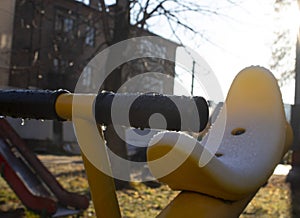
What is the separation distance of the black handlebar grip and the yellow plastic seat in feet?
0.26

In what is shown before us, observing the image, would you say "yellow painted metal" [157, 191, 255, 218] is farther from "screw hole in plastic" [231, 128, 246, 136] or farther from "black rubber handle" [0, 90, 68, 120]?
"black rubber handle" [0, 90, 68, 120]

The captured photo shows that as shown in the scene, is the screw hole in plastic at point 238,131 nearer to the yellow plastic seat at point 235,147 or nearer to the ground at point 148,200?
the yellow plastic seat at point 235,147

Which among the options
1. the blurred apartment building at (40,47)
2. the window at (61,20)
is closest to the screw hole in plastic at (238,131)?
the blurred apartment building at (40,47)

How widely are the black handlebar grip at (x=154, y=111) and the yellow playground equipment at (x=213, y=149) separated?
1 centimetres

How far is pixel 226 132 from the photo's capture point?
0.95 meters

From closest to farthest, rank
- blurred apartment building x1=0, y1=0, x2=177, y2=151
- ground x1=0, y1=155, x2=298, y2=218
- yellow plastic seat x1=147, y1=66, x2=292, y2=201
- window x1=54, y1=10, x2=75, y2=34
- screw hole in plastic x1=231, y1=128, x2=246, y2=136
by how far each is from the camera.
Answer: yellow plastic seat x1=147, y1=66, x2=292, y2=201
screw hole in plastic x1=231, y1=128, x2=246, y2=136
ground x1=0, y1=155, x2=298, y2=218
blurred apartment building x1=0, y1=0, x2=177, y2=151
window x1=54, y1=10, x2=75, y2=34

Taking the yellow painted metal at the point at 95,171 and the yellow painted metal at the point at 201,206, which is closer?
the yellow painted metal at the point at 201,206

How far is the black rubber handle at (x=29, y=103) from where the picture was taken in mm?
990

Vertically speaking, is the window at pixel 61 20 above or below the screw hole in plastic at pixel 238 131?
above

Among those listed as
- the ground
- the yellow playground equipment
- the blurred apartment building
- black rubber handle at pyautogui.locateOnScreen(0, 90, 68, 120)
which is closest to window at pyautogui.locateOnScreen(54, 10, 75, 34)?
the blurred apartment building

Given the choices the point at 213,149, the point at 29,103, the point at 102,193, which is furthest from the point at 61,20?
the point at 213,149

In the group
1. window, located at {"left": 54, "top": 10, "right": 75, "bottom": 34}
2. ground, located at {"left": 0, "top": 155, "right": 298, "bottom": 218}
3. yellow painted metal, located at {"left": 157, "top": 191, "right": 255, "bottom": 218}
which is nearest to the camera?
yellow painted metal, located at {"left": 157, "top": 191, "right": 255, "bottom": 218}

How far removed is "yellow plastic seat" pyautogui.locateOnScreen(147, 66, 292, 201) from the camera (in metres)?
0.65

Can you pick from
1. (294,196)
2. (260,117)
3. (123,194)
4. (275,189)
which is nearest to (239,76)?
(260,117)
